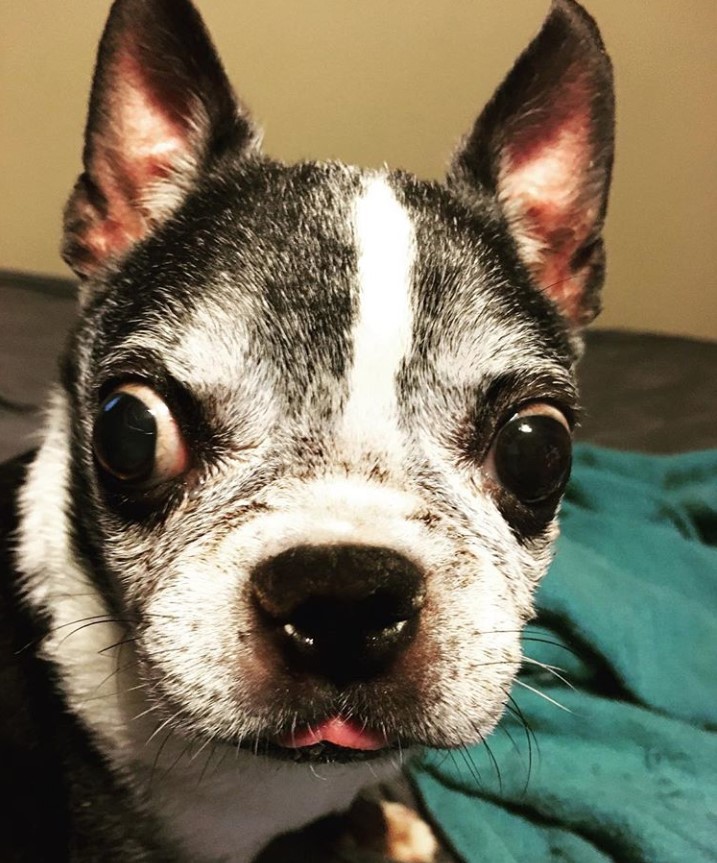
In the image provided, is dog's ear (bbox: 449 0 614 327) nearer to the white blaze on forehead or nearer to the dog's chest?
the white blaze on forehead

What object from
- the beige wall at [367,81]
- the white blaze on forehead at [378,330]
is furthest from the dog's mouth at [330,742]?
the beige wall at [367,81]

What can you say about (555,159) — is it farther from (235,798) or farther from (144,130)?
(235,798)

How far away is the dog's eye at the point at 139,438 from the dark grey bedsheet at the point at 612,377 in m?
1.88

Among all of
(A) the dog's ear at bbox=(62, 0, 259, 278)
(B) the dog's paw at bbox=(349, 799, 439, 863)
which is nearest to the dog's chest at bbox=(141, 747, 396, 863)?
(B) the dog's paw at bbox=(349, 799, 439, 863)

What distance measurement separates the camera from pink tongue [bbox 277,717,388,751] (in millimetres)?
1193

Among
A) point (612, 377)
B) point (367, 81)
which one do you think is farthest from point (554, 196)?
point (367, 81)

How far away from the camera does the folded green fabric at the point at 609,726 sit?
1.91 meters

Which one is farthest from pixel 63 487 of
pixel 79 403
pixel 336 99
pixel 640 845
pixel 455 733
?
pixel 336 99

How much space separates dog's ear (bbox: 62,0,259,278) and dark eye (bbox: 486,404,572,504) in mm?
890

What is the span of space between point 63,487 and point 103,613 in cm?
29

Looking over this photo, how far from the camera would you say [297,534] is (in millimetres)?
1177

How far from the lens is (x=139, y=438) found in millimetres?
1319

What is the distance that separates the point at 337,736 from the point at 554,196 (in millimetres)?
1303

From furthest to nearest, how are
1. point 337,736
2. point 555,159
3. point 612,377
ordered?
point 612,377 < point 555,159 < point 337,736
